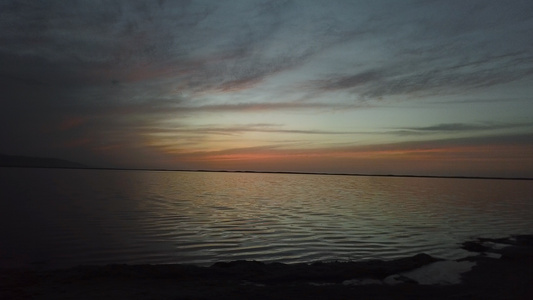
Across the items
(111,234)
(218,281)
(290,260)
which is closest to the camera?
(218,281)

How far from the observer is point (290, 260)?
19.1 metres

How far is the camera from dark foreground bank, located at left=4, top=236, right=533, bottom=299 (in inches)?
495

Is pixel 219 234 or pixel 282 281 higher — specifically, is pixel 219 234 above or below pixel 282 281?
below

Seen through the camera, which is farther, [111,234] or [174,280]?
[111,234]

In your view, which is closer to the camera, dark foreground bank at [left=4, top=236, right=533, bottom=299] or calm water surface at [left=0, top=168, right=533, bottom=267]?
dark foreground bank at [left=4, top=236, right=533, bottom=299]

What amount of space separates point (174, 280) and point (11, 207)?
32663 millimetres

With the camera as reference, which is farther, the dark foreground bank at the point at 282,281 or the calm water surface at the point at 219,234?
the calm water surface at the point at 219,234

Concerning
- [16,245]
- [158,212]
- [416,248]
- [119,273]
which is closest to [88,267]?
[119,273]

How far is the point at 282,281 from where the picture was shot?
14.5 m

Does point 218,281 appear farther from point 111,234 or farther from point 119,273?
point 111,234

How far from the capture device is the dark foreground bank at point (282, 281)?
495 inches

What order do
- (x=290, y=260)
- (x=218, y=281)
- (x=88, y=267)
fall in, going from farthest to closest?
(x=290, y=260) < (x=88, y=267) < (x=218, y=281)

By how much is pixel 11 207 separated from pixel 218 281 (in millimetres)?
33847

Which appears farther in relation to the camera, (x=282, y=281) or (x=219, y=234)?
(x=219, y=234)
